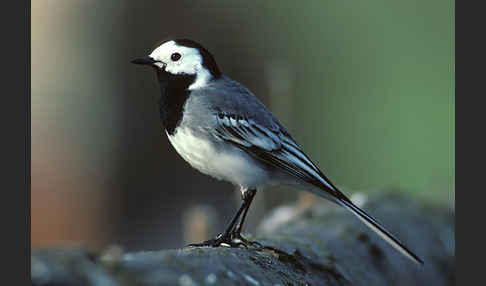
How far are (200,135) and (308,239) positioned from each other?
2.17ft

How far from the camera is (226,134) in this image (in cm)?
285

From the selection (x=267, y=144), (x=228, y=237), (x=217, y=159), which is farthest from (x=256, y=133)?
(x=228, y=237)

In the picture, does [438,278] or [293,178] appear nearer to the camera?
[293,178]

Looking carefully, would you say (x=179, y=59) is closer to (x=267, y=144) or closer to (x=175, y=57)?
(x=175, y=57)

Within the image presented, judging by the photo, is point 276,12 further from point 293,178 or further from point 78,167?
point 293,178

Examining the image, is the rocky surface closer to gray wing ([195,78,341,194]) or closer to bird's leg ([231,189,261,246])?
bird's leg ([231,189,261,246])

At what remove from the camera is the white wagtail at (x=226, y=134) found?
9.15 ft

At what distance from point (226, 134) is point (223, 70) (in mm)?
3741

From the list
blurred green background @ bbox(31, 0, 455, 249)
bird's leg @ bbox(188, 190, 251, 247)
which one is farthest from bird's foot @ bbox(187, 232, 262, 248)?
blurred green background @ bbox(31, 0, 455, 249)

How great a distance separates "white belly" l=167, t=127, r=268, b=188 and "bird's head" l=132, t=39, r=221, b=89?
0.32m

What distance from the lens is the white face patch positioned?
299 cm

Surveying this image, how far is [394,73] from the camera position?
6.34 m

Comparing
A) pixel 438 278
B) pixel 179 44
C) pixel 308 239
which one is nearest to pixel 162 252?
pixel 308 239

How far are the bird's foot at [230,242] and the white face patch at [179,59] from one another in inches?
29.4
